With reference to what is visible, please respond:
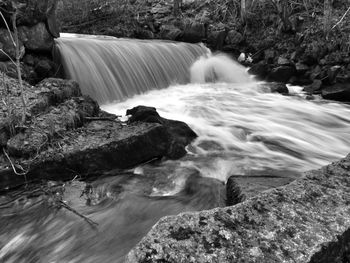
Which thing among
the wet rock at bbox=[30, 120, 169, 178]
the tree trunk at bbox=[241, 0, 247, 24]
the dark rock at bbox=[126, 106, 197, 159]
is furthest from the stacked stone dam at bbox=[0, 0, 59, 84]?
the tree trunk at bbox=[241, 0, 247, 24]

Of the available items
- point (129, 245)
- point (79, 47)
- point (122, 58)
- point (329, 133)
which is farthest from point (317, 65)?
point (129, 245)

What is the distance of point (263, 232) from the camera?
1.71 metres

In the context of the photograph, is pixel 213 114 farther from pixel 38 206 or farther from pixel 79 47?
pixel 38 206

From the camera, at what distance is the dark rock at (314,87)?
379 inches

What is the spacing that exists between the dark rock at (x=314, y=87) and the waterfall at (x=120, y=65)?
11.7 ft

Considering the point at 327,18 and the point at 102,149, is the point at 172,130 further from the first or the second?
the point at 327,18

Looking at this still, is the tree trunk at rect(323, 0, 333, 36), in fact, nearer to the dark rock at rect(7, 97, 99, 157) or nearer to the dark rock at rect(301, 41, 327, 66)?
the dark rock at rect(301, 41, 327, 66)

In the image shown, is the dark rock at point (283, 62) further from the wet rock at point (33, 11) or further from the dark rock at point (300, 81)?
the wet rock at point (33, 11)

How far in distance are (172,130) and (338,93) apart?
5.34 metres

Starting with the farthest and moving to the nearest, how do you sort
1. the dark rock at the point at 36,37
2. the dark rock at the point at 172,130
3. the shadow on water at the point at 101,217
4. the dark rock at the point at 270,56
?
the dark rock at the point at 270,56, the dark rock at the point at 36,37, the dark rock at the point at 172,130, the shadow on water at the point at 101,217

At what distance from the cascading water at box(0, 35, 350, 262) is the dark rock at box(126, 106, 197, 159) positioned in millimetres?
163

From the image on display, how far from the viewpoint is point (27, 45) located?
713 centimetres

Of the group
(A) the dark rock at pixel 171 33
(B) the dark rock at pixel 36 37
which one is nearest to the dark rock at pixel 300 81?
(A) the dark rock at pixel 171 33

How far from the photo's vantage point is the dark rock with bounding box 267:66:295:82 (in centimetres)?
1061
